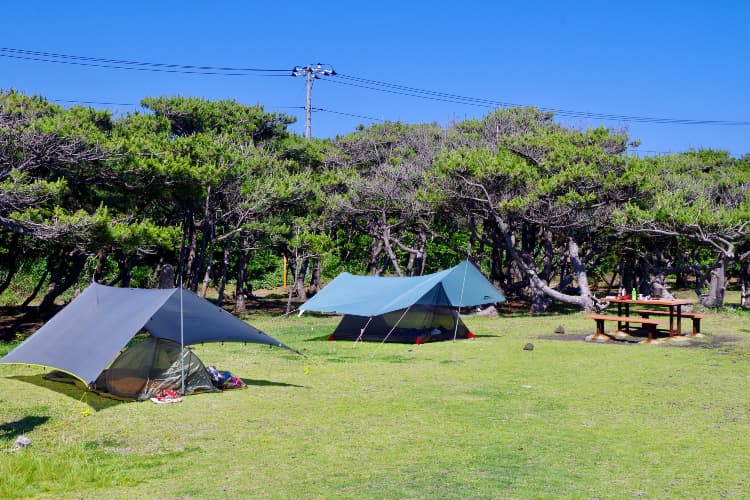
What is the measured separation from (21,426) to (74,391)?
2.49 m

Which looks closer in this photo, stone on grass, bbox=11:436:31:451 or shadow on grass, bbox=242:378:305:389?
stone on grass, bbox=11:436:31:451

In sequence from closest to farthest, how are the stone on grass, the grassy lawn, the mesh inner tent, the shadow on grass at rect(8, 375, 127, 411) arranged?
the grassy lawn → the stone on grass → the shadow on grass at rect(8, 375, 127, 411) → the mesh inner tent

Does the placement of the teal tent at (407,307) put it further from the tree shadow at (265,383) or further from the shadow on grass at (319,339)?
the tree shadow at (265,383)

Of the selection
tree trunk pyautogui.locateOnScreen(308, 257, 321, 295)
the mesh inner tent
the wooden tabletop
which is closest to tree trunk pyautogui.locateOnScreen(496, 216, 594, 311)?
the wooden tabletop

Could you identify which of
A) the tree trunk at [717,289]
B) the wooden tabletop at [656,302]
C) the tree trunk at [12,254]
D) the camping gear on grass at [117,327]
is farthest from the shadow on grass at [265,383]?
the tree trunk at [717,289]

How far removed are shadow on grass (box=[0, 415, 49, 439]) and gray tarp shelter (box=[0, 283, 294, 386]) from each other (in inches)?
33.6

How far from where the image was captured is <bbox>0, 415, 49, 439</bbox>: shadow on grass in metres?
9.12

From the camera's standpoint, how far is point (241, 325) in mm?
12820

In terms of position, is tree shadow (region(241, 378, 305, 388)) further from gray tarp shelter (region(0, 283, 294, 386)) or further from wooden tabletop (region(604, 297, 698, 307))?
wooden tabletop (region(604, 297, 698, 307))

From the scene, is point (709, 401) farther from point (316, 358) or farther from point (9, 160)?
point (9, 160)

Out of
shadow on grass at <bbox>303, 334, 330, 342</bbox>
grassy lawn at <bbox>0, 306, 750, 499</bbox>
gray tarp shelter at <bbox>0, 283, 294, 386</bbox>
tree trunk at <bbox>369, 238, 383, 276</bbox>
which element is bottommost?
grassy lawn at <bbox>0, 306, 750, 499</bbox>

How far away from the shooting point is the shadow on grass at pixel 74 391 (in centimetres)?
1105

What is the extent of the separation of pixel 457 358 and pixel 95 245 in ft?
30.8

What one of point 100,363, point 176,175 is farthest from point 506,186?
point 100,363
